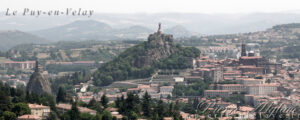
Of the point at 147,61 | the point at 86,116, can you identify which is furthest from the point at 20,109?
the point at 147,61

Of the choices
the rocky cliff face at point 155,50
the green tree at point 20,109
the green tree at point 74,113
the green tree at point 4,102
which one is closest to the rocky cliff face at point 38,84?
the rocky cliff face at point 155,50

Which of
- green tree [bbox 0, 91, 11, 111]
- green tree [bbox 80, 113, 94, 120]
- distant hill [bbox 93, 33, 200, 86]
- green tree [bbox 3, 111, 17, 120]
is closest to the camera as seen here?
green tree [bbox 3, 111, 17, 120]

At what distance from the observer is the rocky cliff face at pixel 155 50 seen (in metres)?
182

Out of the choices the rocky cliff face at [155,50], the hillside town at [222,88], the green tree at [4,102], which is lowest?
the hillside town at [222,88]

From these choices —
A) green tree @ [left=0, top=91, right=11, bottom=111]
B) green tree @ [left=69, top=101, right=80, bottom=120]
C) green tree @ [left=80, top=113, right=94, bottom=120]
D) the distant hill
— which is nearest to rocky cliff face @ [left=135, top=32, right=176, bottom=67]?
the distant hill

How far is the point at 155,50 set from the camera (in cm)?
18412

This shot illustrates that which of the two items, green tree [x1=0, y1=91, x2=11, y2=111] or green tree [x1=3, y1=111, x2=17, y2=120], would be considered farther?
green tree [x1=0, y1=91, x2=11, y2=111]

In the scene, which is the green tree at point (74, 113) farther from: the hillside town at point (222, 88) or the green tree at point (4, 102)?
the hillside town at point (222, 88)

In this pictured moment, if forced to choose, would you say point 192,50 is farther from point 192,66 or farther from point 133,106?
point 133,106

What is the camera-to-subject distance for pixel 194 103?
141 meters

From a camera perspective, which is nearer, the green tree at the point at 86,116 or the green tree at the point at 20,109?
the green tree at the point at 20,109

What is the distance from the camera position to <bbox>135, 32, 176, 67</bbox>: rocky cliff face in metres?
182

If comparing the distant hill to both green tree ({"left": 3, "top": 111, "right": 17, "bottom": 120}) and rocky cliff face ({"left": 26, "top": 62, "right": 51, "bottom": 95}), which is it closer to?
rocky cliff face ({"left": 26, "top": 62, "right": 51, "bottom": 95})

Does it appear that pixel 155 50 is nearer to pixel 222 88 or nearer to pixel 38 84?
pixel 222 88
